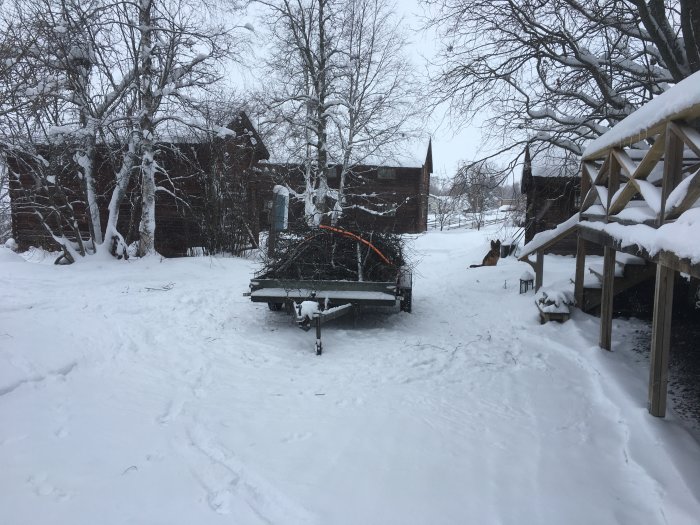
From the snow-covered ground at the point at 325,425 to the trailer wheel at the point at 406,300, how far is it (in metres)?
0.68

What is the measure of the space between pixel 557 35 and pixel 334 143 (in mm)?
11099

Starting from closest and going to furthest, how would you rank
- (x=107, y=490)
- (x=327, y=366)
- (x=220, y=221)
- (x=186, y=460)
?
(x=107, y=490)
(x=186, y=460)
(x=327, y=366)
(x=220, y=221)

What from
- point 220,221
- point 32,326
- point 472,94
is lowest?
point 32,326

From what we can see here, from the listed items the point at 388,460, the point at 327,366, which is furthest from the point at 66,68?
the point at 388,460

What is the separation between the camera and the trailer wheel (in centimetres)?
767

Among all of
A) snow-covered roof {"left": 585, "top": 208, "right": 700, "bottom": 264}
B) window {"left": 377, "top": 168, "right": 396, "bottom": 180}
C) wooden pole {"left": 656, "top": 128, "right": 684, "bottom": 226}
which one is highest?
window {"left": 377, "top": 168, "right": 396, "bottom": 180}

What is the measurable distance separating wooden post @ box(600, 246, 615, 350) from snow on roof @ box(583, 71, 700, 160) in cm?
136

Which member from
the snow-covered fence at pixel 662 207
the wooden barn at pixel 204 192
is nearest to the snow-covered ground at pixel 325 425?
the snow-covered fence at pixel 662 207

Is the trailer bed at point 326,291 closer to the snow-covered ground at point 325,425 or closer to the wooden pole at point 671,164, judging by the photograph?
the snow-covered ground at point 325,425

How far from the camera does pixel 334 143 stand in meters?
18.7

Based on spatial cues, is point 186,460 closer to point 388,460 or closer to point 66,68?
point 388,460

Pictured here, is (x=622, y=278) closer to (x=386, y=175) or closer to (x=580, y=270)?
(x=580, y=270)

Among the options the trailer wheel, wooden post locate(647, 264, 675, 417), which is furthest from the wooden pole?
the trailer wheel

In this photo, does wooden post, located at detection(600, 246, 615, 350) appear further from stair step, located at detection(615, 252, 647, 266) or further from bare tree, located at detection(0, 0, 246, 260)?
bare tree, located at detection(0, 0, 246, 260)
